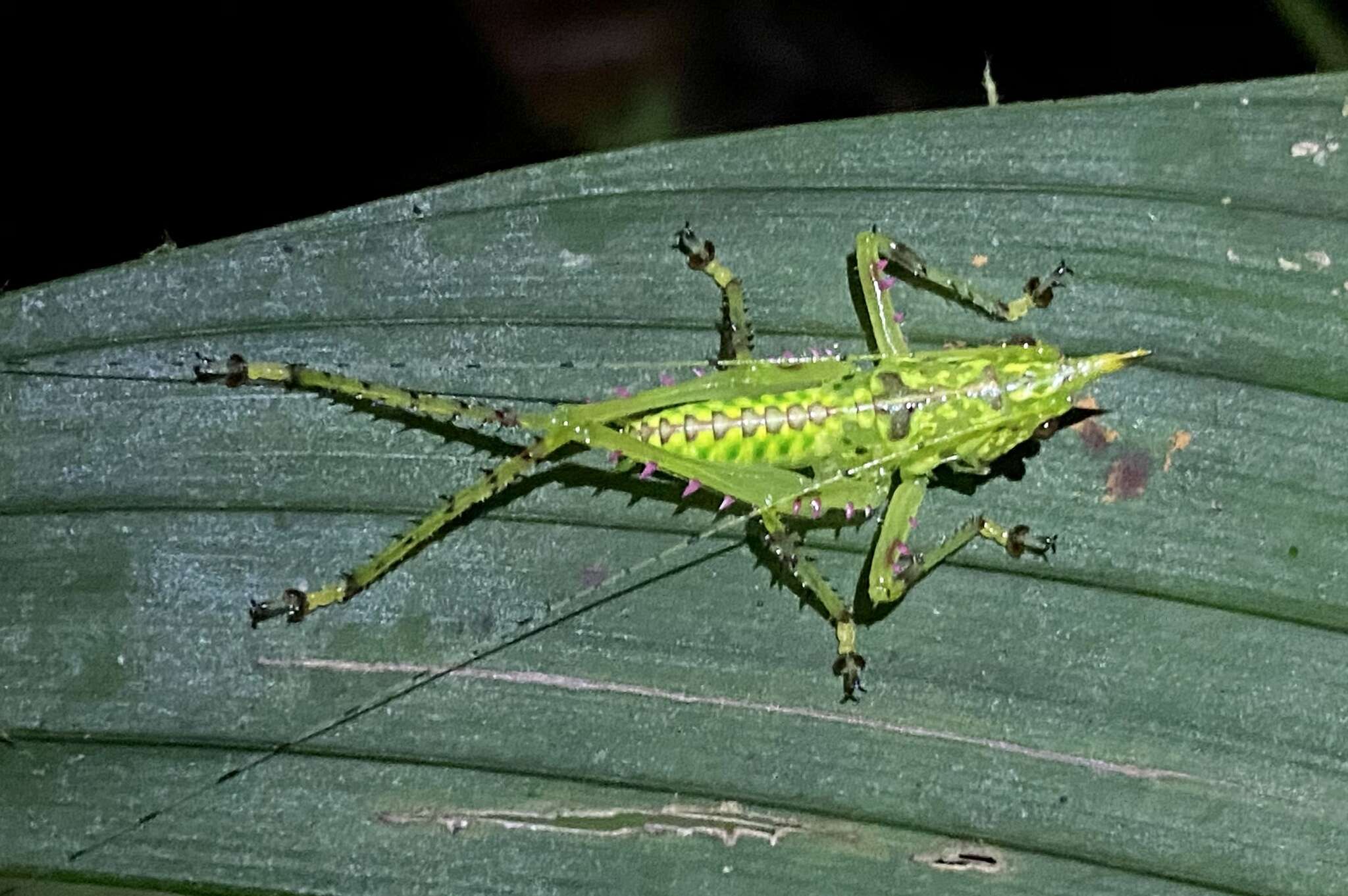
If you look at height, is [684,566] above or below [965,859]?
above

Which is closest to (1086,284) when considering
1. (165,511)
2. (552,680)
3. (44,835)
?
(552,680)

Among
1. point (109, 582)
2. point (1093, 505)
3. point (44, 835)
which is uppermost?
point (1093, 505)

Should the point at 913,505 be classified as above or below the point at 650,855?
above

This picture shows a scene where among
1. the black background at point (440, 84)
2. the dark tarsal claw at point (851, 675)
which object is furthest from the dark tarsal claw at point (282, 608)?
the black background at point (440, 84)

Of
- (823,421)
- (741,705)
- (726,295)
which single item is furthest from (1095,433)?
(741,705)

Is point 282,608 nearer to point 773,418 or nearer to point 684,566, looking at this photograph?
point 684,566

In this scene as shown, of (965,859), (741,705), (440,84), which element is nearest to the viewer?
(965,859)

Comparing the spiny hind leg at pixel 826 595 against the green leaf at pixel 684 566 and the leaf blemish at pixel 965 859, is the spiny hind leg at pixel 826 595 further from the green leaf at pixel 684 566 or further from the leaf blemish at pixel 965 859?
the leaf blemish at pixel 965 859

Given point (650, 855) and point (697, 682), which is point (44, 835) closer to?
point (650, 855)
